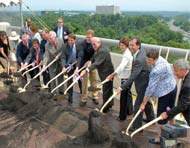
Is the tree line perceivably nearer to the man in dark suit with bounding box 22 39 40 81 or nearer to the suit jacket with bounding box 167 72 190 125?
the man in dark suit with bounding box 22 39 40 81

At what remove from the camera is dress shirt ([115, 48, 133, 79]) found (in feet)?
25.5

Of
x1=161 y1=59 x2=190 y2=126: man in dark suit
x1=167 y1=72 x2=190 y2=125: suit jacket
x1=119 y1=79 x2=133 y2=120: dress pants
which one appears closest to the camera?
x1=161 y1=59 x2=190 y2=126: man in dark suit

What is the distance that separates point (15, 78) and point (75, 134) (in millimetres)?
5374

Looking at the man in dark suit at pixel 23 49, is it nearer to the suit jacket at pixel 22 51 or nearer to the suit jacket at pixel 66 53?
the suit jacket at pixel 22 51

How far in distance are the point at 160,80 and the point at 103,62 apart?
87.2 inches

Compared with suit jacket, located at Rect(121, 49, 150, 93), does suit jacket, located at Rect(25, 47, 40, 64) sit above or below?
below

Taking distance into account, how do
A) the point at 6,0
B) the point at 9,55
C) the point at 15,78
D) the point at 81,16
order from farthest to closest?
the point at 81,16
the point at 6,0
the point at 9,55
the point at 15,78

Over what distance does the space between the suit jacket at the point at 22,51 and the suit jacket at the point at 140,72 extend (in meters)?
4.77

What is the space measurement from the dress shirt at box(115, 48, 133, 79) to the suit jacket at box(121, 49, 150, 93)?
513 millimetres

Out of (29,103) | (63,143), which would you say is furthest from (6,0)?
(63,143)

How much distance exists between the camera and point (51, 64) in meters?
10.2

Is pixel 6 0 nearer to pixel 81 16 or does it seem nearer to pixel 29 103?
pixel 29 103

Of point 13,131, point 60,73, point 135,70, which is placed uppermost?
point 135,70

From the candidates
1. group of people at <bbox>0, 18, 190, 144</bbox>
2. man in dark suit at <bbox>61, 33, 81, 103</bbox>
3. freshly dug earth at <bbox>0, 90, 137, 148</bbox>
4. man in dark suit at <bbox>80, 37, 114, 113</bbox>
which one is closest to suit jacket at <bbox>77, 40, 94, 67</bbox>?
group of people at <bbox>0, 18, 190, 144</bbox>
